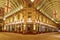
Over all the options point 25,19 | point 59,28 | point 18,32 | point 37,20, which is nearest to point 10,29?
point 18,32

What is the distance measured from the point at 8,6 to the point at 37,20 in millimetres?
1146

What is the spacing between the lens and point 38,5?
5.21 m

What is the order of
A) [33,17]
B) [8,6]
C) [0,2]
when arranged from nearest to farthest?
[33,17], [8,6], [0,2]

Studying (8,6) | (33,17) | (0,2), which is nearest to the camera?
(33,17)

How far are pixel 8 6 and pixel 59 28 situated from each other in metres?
1.99

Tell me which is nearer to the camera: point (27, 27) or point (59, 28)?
point (27, 27)

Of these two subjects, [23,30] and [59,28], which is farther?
[59,28]

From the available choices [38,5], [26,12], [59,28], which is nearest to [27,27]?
[26,12]

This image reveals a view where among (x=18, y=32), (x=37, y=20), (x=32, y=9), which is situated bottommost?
(x=18, y=32)

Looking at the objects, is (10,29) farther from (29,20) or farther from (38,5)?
(38,5)

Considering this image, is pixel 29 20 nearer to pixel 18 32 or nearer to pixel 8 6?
pixel 18 32

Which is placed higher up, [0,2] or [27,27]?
[0,2]

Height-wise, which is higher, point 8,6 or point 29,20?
point 8,6

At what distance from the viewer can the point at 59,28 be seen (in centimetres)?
548
